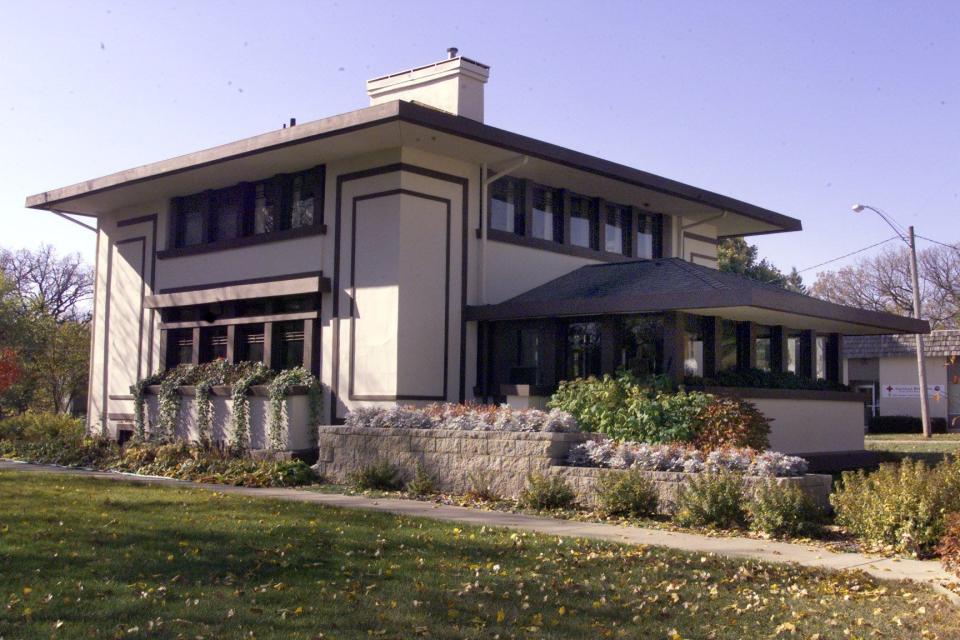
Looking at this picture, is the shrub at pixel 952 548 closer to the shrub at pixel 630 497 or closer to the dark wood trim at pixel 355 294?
the shrub at pixel 630 497

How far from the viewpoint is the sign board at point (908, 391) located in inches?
1749

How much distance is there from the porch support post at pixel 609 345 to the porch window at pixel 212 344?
8.86 m

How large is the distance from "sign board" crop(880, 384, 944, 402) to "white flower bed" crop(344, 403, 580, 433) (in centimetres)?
3392

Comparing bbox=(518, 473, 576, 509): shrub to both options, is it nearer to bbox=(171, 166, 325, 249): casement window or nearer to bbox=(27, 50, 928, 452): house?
bbox=(27, 50, 928, 452): house

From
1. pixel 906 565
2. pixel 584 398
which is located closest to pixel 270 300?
pixel 584 398

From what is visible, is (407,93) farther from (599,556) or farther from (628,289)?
(599,556)

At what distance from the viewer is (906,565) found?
9.63 metres

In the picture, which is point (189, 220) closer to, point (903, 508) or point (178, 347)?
point (178, 347)

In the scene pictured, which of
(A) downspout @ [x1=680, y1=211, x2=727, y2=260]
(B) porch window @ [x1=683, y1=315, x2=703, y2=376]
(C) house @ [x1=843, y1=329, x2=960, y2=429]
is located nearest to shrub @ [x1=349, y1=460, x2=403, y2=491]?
(B) porch window @ [x1=683, y1=315, x2=703, y2=376]

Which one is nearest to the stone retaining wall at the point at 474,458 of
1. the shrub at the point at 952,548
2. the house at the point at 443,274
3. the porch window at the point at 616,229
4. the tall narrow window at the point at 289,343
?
the house at the point at 443,274

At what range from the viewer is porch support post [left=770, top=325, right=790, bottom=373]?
21.1 meters

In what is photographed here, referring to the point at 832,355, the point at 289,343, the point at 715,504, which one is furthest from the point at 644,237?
the point at 715,504

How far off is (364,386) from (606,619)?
12.2m

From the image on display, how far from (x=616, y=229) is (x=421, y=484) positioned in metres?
10.7
